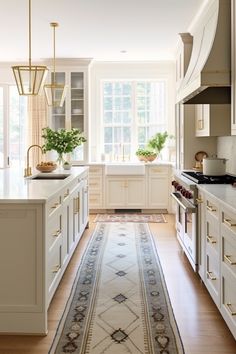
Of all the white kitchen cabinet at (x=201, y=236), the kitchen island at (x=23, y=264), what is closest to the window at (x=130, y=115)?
the white kitchen cabinet at (x=201, y=236)

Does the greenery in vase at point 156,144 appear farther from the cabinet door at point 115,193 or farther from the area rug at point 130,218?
the area rug at point 130,218

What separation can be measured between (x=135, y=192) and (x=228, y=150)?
108 inches

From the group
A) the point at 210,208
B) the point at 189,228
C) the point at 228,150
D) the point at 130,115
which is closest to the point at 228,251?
the point at 210,208

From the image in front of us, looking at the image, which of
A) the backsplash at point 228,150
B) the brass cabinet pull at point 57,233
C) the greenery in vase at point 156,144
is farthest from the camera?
the greenery in vase at point 156,144

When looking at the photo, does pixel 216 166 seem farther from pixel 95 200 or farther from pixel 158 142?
pixel 95 200

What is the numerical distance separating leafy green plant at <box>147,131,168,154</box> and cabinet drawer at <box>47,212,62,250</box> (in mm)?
4337

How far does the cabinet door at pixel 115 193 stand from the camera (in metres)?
7.20

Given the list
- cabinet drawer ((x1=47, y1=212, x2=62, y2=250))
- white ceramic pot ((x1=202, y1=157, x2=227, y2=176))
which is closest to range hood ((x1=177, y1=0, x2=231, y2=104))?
white ceramic pot ((x1=202, y1=157, x2=227, y2=176))

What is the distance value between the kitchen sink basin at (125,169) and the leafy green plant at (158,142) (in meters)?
0.52

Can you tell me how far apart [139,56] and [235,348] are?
5758 mm

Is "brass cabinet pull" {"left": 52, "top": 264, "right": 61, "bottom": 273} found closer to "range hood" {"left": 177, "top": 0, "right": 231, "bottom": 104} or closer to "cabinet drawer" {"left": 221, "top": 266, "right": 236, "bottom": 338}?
"cabinet drawer" {"left": 221, "top": 266, "right": 236, "bottom": 338}

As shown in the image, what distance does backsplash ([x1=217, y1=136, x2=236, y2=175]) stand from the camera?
4418mm

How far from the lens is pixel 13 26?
5379mm

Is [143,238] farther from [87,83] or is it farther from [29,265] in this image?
[87,83]
